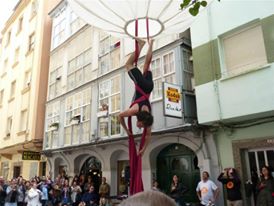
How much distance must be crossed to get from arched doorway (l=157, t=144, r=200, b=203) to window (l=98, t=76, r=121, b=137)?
2.52 metres

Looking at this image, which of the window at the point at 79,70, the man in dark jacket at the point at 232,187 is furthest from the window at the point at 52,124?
the man in dark jacket at the point at 232,187

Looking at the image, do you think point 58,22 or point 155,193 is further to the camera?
point 58,22

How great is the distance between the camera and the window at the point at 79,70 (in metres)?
16.5

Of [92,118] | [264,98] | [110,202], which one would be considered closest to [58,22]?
[92,118]

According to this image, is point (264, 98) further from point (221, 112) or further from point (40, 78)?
point (40, 78)

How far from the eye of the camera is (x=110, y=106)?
46.3 ft

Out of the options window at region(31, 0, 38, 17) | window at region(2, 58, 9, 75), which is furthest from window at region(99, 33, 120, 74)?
window at region(2, 58, 9, 75)

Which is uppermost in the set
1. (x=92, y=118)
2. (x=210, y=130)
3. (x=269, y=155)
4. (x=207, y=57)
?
(x=207, y=57)

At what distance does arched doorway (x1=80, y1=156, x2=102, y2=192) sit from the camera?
1546 cm

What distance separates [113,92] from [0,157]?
53.2ft

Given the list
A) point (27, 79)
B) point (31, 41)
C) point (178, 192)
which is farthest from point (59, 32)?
point (178, 192)

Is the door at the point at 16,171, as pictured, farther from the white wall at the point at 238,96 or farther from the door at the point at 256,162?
the door at the point at 256,162

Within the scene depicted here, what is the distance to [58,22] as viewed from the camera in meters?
20.3

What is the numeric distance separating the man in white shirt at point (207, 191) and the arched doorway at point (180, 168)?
1.36m
